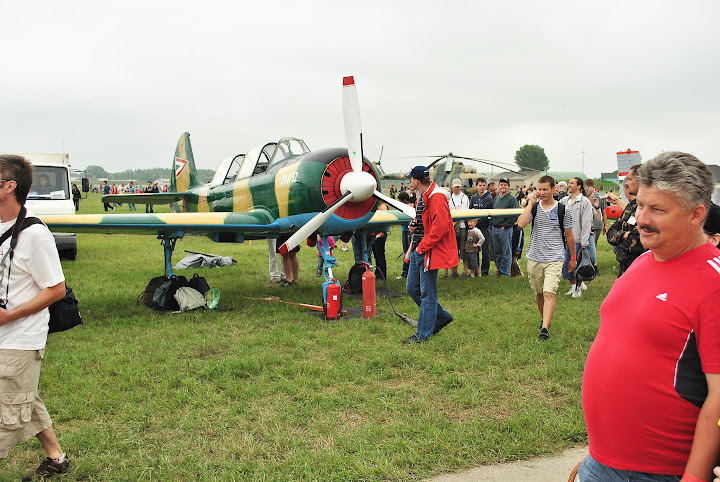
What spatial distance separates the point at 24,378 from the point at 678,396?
3216 millimetres

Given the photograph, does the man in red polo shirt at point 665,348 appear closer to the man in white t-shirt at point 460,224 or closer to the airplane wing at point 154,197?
the man in white t-shirt at point 460,224

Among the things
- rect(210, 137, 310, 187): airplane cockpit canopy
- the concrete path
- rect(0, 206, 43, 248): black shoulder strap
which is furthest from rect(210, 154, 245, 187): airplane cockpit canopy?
the concrete path

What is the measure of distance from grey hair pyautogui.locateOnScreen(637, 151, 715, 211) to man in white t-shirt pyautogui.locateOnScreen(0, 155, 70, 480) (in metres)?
3.07

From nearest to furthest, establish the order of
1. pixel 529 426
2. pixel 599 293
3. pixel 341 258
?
pixel 529 426
pixel 599 293
pixel 341 258

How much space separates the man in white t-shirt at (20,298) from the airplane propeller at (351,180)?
4.63m

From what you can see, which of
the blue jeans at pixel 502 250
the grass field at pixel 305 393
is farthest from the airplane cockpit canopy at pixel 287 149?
the blue jeans at pixel 502 250

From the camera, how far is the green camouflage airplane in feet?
25.1

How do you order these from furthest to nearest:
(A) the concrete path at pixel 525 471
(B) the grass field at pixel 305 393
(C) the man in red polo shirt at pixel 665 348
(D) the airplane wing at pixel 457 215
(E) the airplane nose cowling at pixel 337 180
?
1. (D) the airplane wing at pixel 457 215
2. (E) the airplane nose cowling at pixel 337 180
3. (B) the grass field at pixel 305 393
4. (A) the concrete path at pixel 525 471
5. (C) the man in red polo shirt at pixel 665 348

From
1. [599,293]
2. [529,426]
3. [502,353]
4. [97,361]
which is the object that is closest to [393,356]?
[502,353]

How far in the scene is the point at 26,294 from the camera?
2.90 meters

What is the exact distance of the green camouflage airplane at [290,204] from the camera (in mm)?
7648

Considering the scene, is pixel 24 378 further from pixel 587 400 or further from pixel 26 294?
pixel 587 400

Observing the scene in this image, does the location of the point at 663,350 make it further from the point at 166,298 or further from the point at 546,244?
the point at 166,298

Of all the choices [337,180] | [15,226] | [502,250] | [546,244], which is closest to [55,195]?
[337,180]
